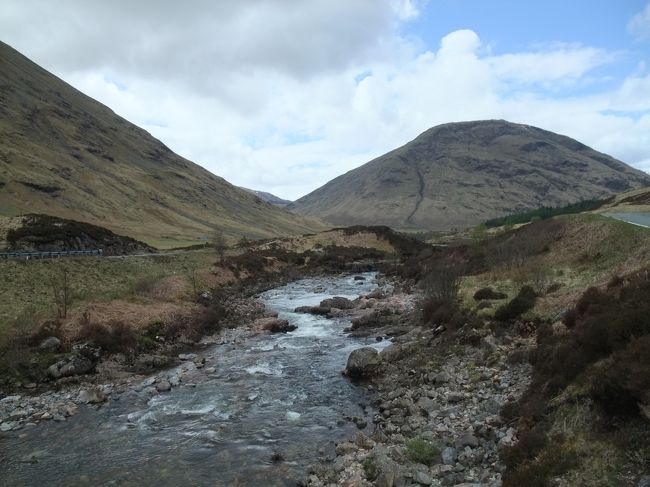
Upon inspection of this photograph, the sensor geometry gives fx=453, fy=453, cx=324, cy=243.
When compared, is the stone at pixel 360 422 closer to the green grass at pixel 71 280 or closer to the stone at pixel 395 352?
the stone at pixel 395 352

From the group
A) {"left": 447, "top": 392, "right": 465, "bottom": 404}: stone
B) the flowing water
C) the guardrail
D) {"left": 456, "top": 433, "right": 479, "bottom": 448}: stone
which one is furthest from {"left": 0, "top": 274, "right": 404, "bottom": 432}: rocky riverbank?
the guardrail

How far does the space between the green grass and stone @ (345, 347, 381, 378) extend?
1916cm

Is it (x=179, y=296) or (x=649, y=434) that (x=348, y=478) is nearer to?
(x=649, y=434)

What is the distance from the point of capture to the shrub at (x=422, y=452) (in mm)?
13555

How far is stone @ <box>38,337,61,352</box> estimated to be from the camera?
25.3m

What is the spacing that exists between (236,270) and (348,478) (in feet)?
170

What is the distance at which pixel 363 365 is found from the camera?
2433 cm

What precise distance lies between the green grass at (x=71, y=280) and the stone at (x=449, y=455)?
25.0 meters

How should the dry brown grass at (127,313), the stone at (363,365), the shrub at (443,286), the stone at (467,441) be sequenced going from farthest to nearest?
the shrub at (443,286), the dry brown grass at (127,313), the stone at (363,365), the stone at (467,441)

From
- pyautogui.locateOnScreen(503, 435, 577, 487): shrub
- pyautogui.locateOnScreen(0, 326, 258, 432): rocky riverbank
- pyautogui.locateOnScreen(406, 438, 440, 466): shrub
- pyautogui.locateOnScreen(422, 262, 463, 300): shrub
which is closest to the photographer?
pyautogui.locateOnScreen(503, 435, 577, 487): shrub

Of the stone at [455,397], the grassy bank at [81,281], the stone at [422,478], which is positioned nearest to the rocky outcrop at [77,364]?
the grassy bank at [81,281]

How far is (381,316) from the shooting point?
3816 cm

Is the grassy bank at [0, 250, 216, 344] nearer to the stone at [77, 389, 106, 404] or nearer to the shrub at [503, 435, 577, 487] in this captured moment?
the stone at [77, 389, 106, 404]

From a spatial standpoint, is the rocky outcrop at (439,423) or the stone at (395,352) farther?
the stone at (395,352)
